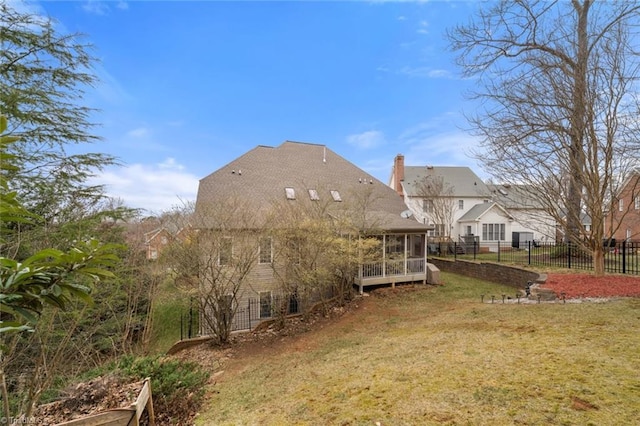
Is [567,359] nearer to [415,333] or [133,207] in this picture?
[415,333]

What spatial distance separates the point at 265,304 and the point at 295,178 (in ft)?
26.5

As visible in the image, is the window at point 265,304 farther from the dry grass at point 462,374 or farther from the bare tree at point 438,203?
the bare tree at point 438,203

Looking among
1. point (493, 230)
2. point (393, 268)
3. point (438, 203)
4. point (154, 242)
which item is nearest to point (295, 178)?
point (393, 268)

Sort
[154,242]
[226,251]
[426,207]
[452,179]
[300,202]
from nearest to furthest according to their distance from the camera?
[226,251] < [300,202] < [154,242] < [426,207] < [452,179]

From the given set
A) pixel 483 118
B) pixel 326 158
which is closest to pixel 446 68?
pixel 483 118

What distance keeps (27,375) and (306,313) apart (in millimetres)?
6796

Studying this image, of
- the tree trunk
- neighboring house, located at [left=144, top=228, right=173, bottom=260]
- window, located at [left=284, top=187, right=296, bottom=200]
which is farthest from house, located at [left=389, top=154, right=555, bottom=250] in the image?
neighboring house, located at [left=144, top=228, right=173, bottom=260]

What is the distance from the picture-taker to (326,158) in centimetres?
1827

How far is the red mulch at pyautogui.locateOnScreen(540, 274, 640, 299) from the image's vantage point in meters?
7.56

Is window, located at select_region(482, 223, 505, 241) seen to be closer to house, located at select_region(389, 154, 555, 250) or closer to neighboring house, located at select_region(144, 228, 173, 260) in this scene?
house, located at select_region(389, 154, 555, 250)

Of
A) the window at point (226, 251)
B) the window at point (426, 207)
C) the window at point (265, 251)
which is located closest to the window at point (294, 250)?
the window at point (265, 251)

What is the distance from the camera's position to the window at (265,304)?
32.4 feet

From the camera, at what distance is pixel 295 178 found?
1639 cm

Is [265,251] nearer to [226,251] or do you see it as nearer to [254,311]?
[226,251]
